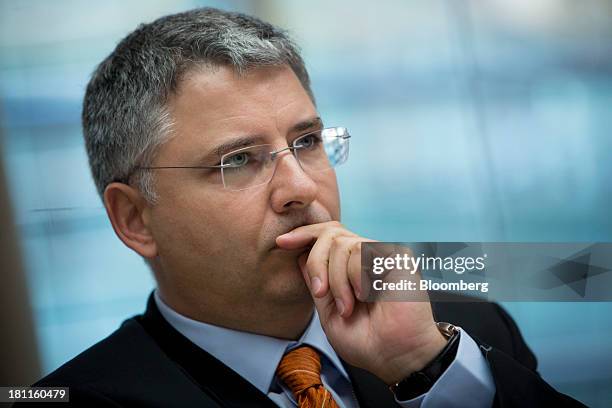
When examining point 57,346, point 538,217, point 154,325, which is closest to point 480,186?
point 538,217

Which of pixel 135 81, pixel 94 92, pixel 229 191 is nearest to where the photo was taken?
pixel 229 191

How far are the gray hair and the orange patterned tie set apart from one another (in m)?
0.50

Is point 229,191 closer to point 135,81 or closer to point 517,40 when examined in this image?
point 135,81

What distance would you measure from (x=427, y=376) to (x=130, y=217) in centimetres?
84

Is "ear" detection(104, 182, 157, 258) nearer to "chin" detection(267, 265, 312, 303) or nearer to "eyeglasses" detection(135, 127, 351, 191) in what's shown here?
"eyeglasses" detection(135, 127, 351, 191)

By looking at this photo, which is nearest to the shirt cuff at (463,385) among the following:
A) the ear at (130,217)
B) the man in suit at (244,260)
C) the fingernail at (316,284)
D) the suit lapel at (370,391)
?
the man in suit at (244,260)

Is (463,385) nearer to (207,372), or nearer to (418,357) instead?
(418,357)

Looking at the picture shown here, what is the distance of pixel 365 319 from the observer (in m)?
1.38

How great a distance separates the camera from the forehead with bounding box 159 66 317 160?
1.52 m

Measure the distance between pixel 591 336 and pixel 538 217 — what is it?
0.32m

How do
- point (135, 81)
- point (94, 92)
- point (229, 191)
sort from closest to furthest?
point (229, 191) → point (135, 81) → point (94, 92)

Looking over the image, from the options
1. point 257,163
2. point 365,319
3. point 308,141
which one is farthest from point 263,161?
point 365,319

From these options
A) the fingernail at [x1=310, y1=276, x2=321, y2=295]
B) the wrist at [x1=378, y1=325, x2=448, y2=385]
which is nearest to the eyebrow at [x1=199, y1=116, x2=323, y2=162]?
the fingernail at [x1=310, y1=276, x2=321, y2=295]

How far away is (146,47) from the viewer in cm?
166
